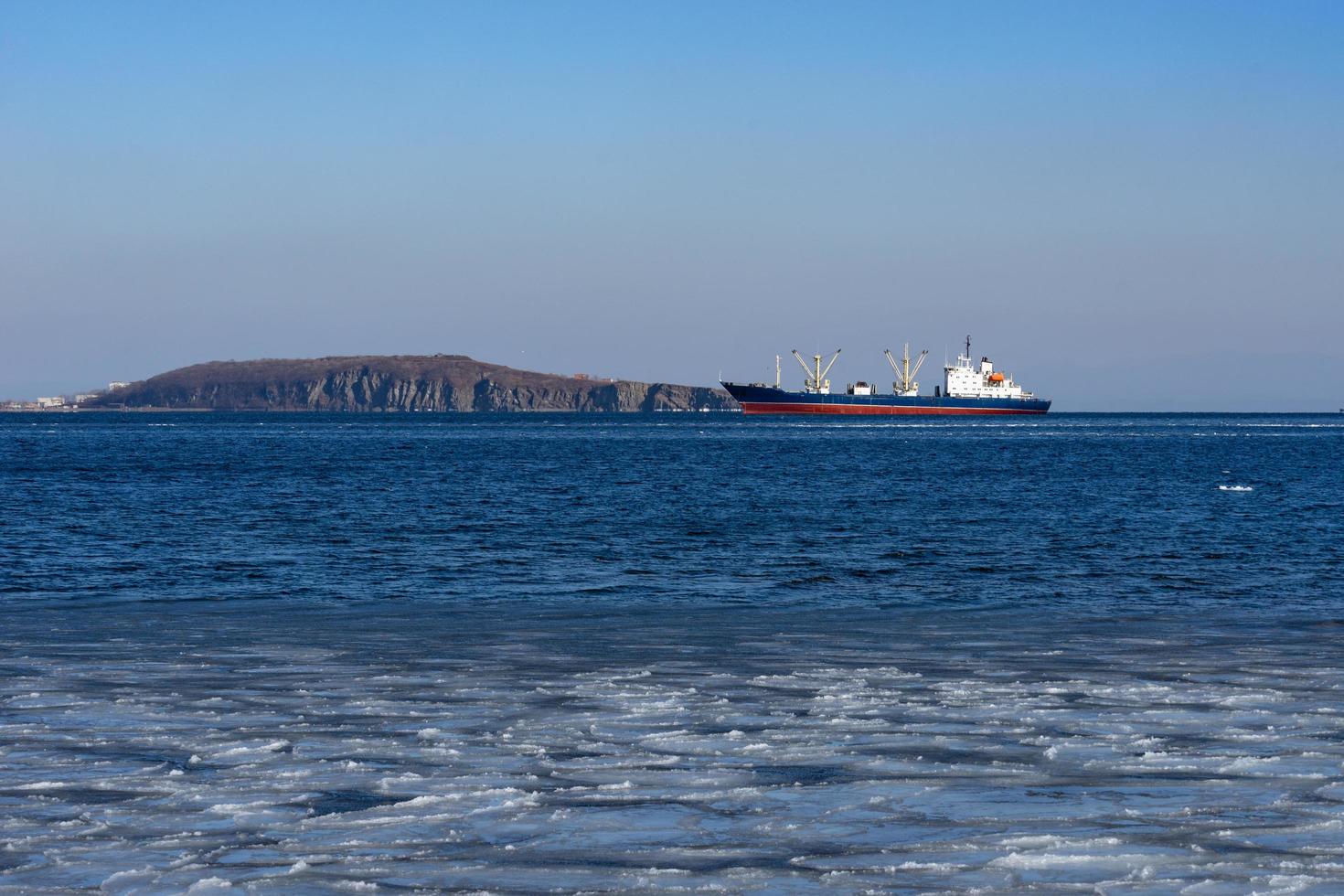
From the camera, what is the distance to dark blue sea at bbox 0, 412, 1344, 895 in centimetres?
751

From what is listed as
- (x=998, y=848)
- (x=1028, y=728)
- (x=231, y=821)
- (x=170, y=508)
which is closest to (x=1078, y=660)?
(x=1028, y=728)

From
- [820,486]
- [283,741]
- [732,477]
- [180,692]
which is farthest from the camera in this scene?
[732,477]

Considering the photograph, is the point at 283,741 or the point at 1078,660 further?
the point at 1078,660

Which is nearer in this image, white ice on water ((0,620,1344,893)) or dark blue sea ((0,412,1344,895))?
white ice on water ((0,620,1344,893))

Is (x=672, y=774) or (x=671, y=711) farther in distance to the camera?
(x=671, y=711)

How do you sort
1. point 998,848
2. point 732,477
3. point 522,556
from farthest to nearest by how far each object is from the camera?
point 732,477, point 522,556, point 998,848

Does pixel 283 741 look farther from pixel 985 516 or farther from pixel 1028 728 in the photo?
pixel 985 516

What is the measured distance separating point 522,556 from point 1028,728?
17.4m

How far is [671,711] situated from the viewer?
38.1ft

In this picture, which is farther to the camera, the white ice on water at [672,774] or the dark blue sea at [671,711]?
the dark blue sea at [671,711]

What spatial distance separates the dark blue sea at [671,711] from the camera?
7.51 meters

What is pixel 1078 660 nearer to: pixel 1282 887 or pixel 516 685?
pixel 516 685

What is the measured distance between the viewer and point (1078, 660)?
1466 cm

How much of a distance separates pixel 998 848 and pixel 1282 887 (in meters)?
1.43
